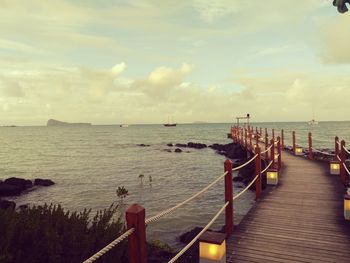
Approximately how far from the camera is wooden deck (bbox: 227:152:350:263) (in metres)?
5.45

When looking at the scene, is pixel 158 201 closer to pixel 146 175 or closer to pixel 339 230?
pixel 146 175

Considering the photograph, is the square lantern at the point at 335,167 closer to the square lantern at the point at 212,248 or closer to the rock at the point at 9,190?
the square lantern at the point at 212,248

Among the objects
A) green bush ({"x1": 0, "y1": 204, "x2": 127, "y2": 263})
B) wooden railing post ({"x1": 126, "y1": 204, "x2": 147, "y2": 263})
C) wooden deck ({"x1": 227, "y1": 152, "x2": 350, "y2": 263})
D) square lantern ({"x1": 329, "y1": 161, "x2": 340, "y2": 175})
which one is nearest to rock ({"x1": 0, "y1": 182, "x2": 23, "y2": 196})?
green bush ({"x1": 0, "y1": 204, "x2": 127, "y2": 263})

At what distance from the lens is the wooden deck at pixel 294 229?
5.45 m

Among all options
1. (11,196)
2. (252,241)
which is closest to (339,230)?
(252,241)

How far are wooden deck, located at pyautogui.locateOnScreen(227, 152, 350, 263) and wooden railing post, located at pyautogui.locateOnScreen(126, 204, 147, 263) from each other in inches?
117

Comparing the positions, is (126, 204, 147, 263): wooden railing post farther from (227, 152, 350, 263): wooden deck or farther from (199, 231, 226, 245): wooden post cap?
(227, 152, 350, 263): wooden deck

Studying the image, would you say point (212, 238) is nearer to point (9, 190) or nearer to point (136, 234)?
point (136, 234)

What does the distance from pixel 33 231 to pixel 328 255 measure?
5.25 m

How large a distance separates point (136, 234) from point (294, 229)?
507 centimetres

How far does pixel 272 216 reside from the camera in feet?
25.0

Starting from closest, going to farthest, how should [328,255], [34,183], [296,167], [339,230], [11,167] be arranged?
[328,255]
[339,230]
[296,167]
[34,183]
[11,167]

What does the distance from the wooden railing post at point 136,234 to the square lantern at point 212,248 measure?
85.9 inches

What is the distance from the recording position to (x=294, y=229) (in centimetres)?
671
